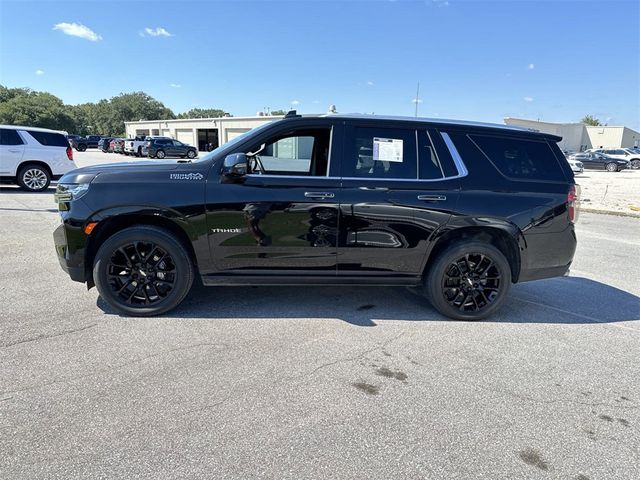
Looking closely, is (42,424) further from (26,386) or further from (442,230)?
(442,230)

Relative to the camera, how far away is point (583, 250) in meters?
7.60

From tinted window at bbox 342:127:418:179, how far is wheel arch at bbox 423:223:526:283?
2.27ft

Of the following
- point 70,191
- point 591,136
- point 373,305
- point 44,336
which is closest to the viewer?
point 44,336

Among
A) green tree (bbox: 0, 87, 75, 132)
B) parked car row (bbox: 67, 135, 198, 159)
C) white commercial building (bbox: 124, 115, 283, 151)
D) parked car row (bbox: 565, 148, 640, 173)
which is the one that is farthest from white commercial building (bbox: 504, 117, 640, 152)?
green tree (bbox: 0, 87, 75, 132)

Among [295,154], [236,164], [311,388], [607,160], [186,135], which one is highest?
[186,135]

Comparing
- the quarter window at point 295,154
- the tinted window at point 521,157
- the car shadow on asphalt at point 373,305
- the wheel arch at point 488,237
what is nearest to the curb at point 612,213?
the car shadow on asphalt at point 373,305

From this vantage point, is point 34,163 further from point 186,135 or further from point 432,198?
point 186,135

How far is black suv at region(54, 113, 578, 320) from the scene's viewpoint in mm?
3830

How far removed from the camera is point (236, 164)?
3.67 metres

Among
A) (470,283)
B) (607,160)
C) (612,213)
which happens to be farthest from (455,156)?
(607,160)

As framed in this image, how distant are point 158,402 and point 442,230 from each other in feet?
9.60

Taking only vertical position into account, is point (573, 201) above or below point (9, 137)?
below

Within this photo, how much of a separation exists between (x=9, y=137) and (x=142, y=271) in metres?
10.4

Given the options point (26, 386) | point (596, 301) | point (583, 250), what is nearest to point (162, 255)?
point (26, 386)
